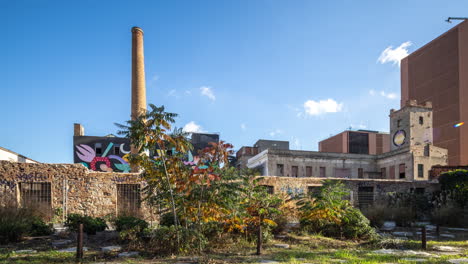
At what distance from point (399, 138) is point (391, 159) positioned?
7.45 ft

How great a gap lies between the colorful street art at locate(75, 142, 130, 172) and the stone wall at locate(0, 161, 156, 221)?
659 inches

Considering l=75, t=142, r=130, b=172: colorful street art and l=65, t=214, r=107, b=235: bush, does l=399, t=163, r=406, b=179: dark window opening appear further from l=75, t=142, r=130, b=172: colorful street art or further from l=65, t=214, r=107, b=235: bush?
l=65, t=214, r=107, b=235: bush

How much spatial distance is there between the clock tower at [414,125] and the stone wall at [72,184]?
26.6 meters

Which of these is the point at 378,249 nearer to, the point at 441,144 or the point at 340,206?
the point at 340,206

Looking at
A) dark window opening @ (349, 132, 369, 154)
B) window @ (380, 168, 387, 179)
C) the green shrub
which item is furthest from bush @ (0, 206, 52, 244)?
dark window opening @ (349, 132, 369, 154)

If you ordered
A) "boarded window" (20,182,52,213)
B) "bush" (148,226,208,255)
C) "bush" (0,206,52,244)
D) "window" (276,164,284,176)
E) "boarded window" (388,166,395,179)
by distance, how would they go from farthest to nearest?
"window" (276,164,284,176), "boarded window" (388,166,395,179), "boarded window" (20,182,52,213), "bush" (0,206,52,244), "bush" (148,226,208,255)

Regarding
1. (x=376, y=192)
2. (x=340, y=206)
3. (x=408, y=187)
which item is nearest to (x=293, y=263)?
(x=340, y=206)

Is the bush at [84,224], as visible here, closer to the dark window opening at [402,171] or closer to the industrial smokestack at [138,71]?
the industrial smokestack at [138,71]

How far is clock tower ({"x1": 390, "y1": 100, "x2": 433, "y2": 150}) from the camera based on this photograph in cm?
3010

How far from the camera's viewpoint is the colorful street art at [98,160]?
30.3m

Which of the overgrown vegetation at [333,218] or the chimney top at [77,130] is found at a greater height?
the chimney top at [77,130]

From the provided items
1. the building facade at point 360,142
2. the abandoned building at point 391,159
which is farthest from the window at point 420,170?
the building facade at point 360,142

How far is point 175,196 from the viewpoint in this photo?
21.7 ft

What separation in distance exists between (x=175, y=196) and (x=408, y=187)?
16.9 metres
